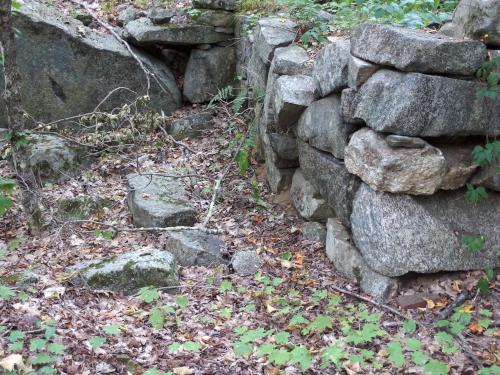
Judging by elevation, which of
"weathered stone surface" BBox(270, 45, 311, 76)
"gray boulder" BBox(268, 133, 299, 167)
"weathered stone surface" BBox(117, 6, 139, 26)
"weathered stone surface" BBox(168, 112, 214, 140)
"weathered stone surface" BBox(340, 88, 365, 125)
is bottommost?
"weathered stone surface" BBox(168, 112, 214, 140)

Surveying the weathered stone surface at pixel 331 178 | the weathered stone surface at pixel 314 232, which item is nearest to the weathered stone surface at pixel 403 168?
the weathered stone surface at pixel 331 178

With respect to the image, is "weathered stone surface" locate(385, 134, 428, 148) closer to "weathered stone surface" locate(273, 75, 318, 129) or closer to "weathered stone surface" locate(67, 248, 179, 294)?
"weathered stone surface" locate(273, 75, 318, 129)

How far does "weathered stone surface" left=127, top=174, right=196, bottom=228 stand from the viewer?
690 cm

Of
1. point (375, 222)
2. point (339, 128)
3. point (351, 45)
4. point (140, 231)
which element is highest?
point (351, 45)

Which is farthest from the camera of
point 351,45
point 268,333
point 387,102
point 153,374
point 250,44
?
point 250,44

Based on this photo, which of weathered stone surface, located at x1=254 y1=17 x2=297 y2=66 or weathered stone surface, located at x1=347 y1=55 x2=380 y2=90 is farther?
weathered stone surface, located at x1=254 y1=17 x2=297 y2=66

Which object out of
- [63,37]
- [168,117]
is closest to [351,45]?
[168,117]

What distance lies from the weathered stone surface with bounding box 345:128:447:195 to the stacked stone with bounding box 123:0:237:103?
18.8ft

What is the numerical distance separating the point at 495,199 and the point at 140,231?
13.5 feet

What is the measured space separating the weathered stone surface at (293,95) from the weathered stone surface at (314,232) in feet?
4.61

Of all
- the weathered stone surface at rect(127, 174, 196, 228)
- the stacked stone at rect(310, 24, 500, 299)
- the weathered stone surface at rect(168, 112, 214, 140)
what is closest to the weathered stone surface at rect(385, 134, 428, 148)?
the stacked stone at rect(310, 24, 500, 299)

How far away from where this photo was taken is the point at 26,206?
6816mm

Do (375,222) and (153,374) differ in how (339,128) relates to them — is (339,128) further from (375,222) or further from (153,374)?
(153,374)

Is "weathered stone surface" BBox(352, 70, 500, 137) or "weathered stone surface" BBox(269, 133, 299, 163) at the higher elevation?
"weathered stone surface" BBox(352, 70, 500, 137)
